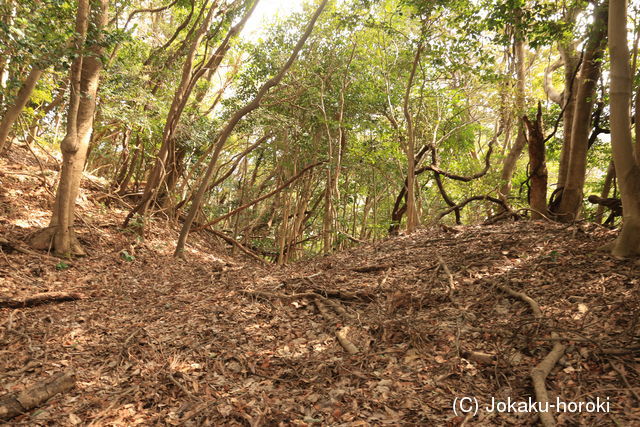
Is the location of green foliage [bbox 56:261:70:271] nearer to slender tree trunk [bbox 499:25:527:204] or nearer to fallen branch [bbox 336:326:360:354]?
fallen branch [bbox 336:326:360:354]

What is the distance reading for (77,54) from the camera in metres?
5.67

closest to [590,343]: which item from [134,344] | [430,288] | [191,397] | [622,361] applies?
[622,361]

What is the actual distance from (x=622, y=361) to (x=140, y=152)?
13523 mm

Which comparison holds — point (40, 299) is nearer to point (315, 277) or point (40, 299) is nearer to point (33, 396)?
point (33, 396)

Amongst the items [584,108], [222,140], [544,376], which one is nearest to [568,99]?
[584,108]

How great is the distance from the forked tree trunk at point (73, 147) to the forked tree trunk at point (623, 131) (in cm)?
771

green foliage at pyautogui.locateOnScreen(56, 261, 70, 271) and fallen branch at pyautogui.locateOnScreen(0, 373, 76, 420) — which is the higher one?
green foliage at pyautogui.locateOnScreen(56, 261, 70, 271)

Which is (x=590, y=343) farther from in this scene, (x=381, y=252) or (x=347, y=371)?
(x=381, y=252)

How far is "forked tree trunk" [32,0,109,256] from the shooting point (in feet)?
23.5

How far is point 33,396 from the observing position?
3424 mm

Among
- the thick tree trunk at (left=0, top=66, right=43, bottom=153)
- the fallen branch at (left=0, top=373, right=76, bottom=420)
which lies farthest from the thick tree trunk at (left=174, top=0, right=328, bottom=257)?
the fallen branch at (left=0, top=373, right=76, bottom=420)

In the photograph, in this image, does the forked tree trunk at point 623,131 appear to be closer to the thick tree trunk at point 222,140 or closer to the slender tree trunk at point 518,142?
the thick tree trunk at point 222,140

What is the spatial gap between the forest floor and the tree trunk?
93 cm

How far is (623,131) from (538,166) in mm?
3575
